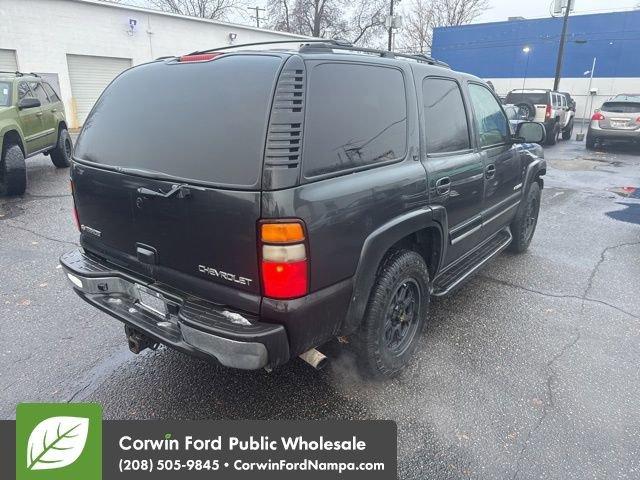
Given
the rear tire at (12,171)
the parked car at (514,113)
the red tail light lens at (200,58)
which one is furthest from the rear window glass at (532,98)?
the red tail light lens at (200,58)

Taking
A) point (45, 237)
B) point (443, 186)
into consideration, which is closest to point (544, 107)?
point (443, 186)

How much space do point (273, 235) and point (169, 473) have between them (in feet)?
3.92

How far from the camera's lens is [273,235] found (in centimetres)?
196

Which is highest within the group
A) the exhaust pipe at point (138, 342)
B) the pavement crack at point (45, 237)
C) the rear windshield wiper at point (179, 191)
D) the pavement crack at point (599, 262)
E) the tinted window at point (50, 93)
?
the tinted window at point (50, 93)

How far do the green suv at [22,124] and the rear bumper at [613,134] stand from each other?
47.9 ft

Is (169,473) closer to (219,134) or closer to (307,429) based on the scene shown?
(307,429)

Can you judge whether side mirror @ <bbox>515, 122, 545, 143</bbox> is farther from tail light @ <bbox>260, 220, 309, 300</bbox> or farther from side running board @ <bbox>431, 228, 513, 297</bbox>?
tail light @ <bbox>260, 220, 309, 300</bbox>

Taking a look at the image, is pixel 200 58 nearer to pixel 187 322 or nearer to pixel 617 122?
pixel 187 322

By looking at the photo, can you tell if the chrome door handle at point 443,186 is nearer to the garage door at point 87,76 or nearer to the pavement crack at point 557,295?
the pavement crack at point 557,295

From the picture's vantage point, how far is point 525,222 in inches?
200

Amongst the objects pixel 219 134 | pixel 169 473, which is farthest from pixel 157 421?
pixel 219 134

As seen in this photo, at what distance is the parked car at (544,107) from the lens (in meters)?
14.7

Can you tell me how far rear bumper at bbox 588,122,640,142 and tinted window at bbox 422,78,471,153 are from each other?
12641 millimetres

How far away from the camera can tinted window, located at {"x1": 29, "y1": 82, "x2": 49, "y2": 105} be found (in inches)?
334
